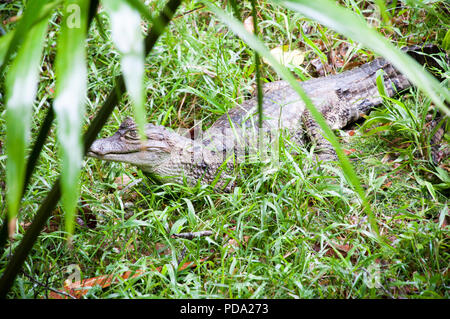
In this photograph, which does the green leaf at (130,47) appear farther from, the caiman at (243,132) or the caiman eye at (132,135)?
the caiman eye at (132,135)

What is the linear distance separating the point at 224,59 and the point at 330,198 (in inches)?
73.0

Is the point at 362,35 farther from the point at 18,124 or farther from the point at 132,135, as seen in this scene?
the point at 132,135

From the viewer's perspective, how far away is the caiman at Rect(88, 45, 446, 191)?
3270 millimetres

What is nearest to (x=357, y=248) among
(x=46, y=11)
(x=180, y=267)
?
(x=180, y=267)

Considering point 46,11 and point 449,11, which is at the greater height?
point 449,11

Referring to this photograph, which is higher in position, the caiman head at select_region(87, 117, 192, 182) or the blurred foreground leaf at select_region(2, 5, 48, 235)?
the caiman head at select_region(87, 117, 192, 182)

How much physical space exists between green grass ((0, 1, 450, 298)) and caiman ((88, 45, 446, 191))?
0.17 m

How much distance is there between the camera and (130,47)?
2.43ft

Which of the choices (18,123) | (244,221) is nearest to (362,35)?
(18,123)

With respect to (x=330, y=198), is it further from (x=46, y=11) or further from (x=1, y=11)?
(x=1, y=11)

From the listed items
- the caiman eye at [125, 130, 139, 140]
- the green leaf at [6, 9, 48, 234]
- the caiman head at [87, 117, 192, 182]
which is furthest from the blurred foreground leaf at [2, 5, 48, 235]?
the caiman eye at [125, 130, 139, 140]

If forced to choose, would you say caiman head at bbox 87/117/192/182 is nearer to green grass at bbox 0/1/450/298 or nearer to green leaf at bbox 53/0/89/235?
green grass at bbox 0/1/450/298
